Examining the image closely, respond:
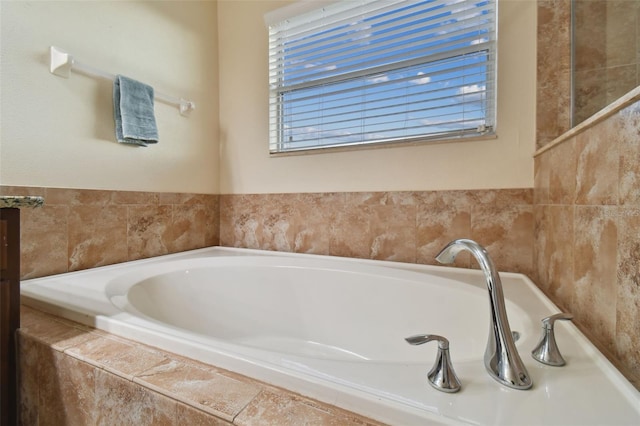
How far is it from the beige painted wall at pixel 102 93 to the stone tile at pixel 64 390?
0.77 m

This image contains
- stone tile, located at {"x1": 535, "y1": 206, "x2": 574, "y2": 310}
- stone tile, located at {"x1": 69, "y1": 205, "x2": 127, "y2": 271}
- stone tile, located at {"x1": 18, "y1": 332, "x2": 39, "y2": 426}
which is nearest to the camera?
stone tile, located at {"x1": 18, "y1": 332, "x2": 39, "y2": 426}

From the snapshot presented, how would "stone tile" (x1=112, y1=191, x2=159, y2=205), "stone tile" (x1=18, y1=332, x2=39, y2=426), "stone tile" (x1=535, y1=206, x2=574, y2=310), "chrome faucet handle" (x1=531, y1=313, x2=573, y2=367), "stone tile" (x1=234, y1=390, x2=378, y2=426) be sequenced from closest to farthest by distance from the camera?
"stone tile" (x1=234, y1=390, x2=378, y2=426), "chrome faucet handle" (x1=531, y1=313, x2=573, y2=367), "stone tile" (x1=18, y1=332, x2=39, y2=426), "stone tile" (x1=535, y1=206, x2=574, y2=310), "stone tile" (x1=112, y1=191, x2=159, y2=205)

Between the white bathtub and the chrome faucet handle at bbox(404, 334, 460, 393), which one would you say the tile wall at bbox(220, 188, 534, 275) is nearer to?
the white bathtub

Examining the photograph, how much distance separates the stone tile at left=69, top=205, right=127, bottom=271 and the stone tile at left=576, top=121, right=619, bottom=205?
1.82 meters

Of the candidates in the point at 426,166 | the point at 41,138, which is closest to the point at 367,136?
the point at 426,166

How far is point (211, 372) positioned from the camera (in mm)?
570

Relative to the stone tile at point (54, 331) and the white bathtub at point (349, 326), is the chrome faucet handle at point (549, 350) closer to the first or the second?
the white bathtub at point (349, 326)

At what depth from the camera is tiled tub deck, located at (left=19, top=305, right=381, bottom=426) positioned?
467 millimetres

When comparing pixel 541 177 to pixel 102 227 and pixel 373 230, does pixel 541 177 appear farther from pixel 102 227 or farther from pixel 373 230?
pixel 102 227

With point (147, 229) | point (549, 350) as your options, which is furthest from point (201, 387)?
point (147, 229)

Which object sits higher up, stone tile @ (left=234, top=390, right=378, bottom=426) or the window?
the window

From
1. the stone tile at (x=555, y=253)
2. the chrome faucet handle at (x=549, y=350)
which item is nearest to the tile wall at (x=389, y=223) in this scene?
the stone tile at (x=555, y=253)

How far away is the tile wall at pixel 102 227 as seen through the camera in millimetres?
1138

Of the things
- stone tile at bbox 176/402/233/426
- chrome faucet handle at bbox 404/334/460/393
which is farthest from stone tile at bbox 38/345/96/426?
chrome faucet handle at bbox 404/334/460/393
